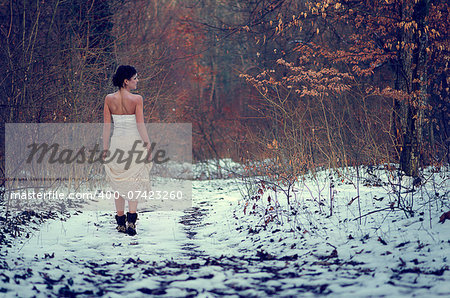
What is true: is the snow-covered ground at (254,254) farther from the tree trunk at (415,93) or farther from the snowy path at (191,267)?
the tree trunk at (415,93)

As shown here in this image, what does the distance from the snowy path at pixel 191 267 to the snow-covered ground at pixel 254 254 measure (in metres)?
0.01

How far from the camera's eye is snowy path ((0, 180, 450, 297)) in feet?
13.6

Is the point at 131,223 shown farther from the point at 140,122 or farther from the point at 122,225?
the point at 140,122

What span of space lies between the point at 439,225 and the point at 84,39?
8752 mm

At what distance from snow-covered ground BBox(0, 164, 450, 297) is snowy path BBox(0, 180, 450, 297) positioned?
0.01m

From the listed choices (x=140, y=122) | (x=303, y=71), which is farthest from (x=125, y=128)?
(x=303, y=71)

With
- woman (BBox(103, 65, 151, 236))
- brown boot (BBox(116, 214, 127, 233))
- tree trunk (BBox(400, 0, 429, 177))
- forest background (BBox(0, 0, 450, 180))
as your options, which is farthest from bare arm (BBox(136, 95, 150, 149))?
tree trunk (BBox(400, 0, 429, 177))

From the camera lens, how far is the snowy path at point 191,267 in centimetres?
415

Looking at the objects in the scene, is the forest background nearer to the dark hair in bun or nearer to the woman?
the woman

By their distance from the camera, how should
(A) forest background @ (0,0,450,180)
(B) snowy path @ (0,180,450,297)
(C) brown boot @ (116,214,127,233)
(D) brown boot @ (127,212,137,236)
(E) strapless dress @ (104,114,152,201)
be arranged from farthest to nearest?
(A) forest background @ (0,0,450,180)
(C) brown boot @ (116,214,127,233)
(D) brown boot @ (127,212,137,236)
(E) strapless dress @ (104,114,152,201)
(B) snowy path @ (0,180,450,297)

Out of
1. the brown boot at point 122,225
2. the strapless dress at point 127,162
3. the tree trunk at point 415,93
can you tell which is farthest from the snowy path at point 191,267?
the tree trunk at point 415,93

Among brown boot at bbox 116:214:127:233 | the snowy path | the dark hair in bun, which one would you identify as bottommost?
the snowy path

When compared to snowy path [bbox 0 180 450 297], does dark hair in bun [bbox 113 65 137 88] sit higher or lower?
higher

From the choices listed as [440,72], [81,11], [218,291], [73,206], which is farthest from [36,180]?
[440,72]
